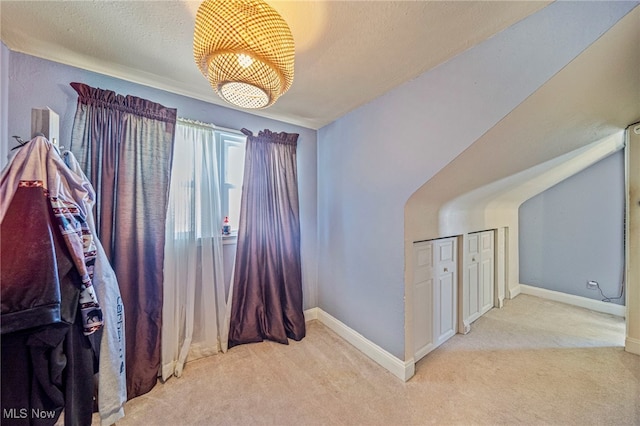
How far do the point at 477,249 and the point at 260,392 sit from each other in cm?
248

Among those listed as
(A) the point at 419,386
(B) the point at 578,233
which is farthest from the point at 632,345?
(A) the point at 419,386

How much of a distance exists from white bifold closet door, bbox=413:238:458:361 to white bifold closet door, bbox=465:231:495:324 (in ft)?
1.01

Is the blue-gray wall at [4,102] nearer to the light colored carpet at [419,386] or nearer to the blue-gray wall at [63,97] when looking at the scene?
the blue-gray wall at [63,97]

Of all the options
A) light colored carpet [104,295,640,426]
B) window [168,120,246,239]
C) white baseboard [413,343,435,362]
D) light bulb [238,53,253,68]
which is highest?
light bulb [238,53,253,68]

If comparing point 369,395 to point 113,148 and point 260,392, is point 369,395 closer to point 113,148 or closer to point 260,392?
point 260,392

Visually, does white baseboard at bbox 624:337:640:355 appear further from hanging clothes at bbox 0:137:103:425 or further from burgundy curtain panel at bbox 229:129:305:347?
hanging clothes at bbox 0:137:103:425

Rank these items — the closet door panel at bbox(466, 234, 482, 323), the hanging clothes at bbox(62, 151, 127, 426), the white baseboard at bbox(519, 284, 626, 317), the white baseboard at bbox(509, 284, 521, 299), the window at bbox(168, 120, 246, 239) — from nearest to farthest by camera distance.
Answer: the hanging clothes at bbox(62, 151, 127, 426) → the window at bbox(168, 120, 246, 239) → the closet door panel at bbox(466, 234, 482, 323) → the white baseboard at bbox(519, 284, 626, 317) → the white baseboard at bbox(509, 284, 521, 299)

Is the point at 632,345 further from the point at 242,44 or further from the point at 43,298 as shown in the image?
the point at 43,298

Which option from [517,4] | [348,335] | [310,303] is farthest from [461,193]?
[310,303]

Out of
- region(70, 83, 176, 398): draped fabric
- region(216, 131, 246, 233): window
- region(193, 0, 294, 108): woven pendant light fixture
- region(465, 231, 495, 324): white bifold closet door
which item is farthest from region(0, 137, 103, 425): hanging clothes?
region(465, 231, 495, 324): white bifold closet door

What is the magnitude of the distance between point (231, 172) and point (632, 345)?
3.82 meters

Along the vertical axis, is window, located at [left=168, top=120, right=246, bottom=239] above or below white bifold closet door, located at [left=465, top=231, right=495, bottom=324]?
above

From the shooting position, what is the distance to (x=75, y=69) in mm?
1469

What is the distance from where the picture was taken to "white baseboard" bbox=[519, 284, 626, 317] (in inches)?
104
